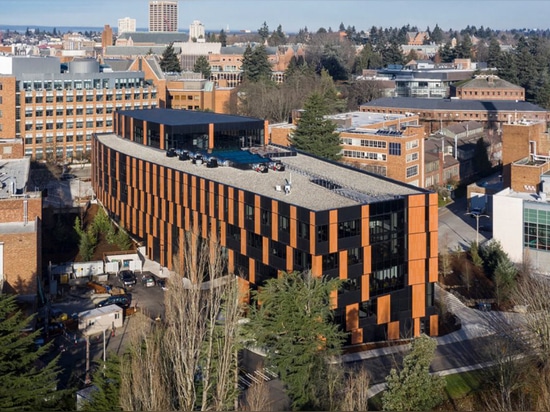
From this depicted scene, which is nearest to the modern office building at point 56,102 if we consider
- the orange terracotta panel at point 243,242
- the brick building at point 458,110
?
the brick building at point 458,110

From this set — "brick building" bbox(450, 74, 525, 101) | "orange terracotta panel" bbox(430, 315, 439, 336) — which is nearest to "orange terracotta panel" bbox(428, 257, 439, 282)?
"orange terracotta panel" bbox(430, 315, 439, 336)

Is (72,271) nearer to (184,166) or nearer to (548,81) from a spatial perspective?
(184,166)

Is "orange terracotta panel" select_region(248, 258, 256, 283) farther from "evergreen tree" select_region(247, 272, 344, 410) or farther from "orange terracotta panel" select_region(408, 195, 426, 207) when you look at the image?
"orange terracotta panel" select_region(408, 195, 426, 207)

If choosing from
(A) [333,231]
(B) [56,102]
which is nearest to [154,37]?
(B) [56,102]

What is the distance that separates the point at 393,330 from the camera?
76.8 ft

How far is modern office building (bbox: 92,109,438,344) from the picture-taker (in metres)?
22.1

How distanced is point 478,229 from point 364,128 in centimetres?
1284

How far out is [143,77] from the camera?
55812 mm

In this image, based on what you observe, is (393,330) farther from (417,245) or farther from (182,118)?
(182,118)

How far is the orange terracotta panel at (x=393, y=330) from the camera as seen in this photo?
76.6 feet

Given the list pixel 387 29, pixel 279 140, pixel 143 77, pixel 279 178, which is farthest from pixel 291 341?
pixel 387 29

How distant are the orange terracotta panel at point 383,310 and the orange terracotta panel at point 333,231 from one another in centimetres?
239

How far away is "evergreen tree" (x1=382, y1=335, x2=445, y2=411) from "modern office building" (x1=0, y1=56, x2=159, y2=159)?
37.8 meters

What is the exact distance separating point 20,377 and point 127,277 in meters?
13.7
